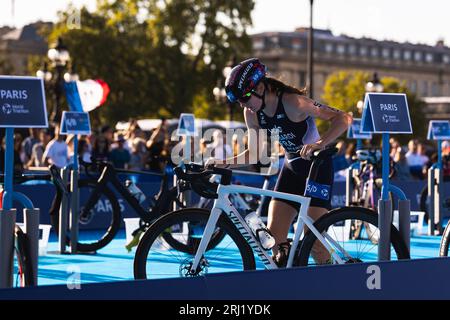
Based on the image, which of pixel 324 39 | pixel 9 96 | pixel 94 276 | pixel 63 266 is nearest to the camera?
pixel 9 96

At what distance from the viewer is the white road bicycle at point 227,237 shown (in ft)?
22.2

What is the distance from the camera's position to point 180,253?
7.00 m

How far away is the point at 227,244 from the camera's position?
689 cm

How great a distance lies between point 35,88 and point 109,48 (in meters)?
53.8

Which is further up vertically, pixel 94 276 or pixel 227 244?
pixel 227 244

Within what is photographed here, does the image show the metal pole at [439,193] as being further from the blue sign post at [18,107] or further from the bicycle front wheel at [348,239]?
the blue sign post at [18,107]

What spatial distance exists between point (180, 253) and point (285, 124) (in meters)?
1.12

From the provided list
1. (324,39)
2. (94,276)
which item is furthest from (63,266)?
(324,39)

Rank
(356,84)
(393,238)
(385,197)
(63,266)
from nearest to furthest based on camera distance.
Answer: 1. (393,238)
2. (385,197)
3. (63,266)
4. (356,84)

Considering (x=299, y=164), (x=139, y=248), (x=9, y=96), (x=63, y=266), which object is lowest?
(x=63, y=266)

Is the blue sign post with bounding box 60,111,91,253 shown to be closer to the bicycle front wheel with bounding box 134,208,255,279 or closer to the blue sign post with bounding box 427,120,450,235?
the bicycle front wheel with bounding box 134,208,255,279

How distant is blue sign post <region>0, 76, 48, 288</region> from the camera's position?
6.20 metres
